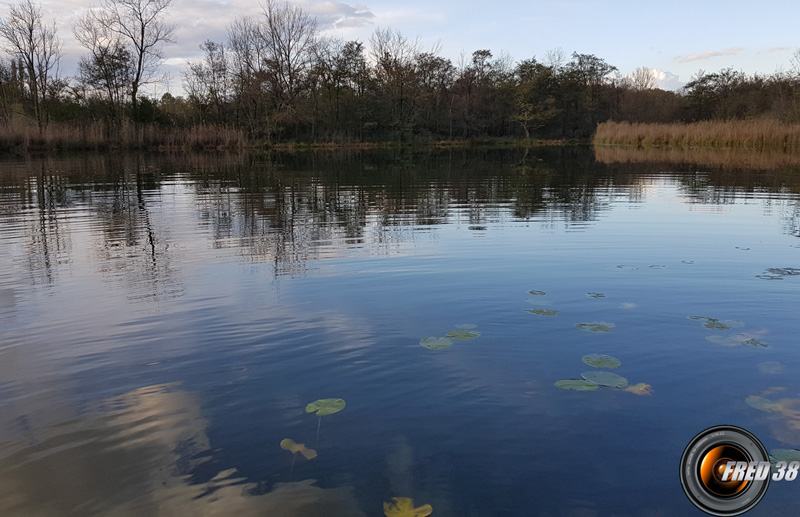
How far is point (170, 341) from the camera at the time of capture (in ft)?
14.8

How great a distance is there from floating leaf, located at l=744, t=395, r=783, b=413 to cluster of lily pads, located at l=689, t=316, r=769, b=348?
0.96 meters

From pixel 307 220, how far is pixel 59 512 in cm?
833

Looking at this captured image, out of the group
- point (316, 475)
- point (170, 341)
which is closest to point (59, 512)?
point (316, 475)

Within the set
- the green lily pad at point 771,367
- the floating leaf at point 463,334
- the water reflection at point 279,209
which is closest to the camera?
the green lily pad at point 771,367

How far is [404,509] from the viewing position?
2482mm

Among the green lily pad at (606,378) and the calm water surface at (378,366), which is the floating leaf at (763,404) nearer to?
the calm water surface at (378,366)

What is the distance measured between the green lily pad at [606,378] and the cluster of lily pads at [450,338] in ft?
3.45

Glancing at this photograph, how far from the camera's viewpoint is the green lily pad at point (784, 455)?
2.75 metres

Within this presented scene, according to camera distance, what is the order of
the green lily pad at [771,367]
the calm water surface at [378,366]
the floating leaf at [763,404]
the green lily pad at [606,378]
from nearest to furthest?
the calm water surface at [378,366]
the floating leaf at [763,404]
the green lily pad at [606,378]
the green lily pad at [771,367]

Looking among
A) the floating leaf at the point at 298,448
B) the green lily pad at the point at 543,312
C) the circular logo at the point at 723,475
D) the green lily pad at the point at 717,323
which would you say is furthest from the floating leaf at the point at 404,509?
the green lily pad at the point at 717,323

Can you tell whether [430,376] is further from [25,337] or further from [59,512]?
[25,337]

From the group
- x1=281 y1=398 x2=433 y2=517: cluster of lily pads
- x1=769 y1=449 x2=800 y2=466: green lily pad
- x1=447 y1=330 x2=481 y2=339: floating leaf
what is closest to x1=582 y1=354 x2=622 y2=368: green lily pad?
x1=447 y1=330 x2=481 y2=339: floating leaf

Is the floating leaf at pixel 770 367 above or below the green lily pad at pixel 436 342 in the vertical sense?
below

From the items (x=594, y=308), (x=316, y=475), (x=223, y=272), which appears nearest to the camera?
(x=316, y=475)
